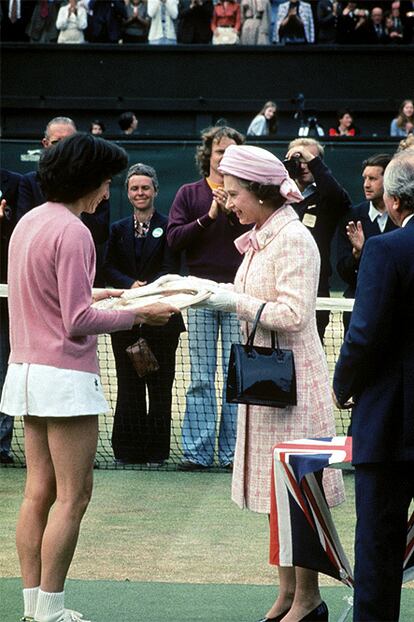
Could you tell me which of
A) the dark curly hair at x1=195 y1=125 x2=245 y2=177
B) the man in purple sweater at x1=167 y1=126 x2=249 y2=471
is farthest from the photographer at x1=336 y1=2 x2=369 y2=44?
the man in purple sweater at x1=167 y1=126 x2=249 y2=471

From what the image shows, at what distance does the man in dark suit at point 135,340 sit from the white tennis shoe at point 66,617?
3.24 metres

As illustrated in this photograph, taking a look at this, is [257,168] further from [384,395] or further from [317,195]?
[317,195]

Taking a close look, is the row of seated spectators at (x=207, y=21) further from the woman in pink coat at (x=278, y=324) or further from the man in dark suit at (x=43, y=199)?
the woman in pink coat at (x=278, y=324)

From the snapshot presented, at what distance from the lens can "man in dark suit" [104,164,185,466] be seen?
321 inches

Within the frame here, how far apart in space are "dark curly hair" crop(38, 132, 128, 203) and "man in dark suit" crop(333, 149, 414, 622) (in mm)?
1088

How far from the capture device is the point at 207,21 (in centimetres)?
2253

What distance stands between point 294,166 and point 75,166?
138 inches

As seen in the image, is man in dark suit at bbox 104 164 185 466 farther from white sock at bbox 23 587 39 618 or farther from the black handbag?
white sock at bbox 23 587 39 618

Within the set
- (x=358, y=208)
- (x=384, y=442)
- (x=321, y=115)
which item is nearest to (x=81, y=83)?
(x=321, y=115)

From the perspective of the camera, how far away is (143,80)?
2338 cm

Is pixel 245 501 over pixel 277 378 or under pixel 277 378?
under

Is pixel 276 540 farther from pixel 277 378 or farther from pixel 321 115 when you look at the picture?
pixel 321 115

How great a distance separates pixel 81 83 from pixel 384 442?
20107mm

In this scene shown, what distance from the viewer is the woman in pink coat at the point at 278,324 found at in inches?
190
